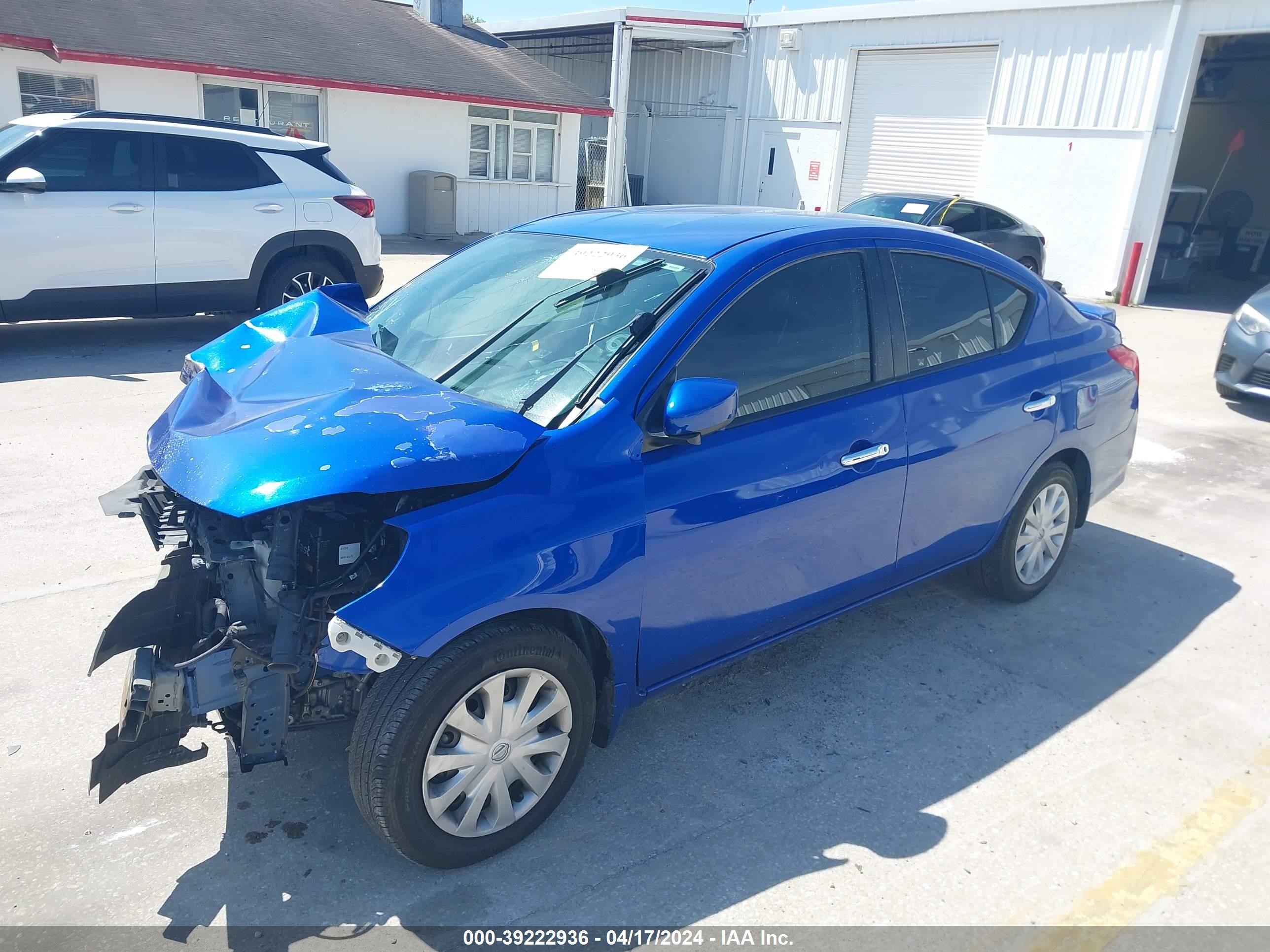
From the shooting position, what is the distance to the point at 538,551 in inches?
111

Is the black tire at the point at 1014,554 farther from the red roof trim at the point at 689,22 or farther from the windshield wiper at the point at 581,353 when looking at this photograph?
the red roof trim at the point at 689,22

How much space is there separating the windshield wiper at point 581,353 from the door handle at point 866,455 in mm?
894

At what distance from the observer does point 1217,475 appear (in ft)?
24.2

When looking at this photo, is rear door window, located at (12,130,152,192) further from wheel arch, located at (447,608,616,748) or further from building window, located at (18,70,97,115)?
building window, located at (18,70,97,115)

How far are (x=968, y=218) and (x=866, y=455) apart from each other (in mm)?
11772

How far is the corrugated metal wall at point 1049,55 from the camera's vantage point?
15773 mm

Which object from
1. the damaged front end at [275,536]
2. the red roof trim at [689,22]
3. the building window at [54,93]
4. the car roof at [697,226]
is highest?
the red roof trim at [689,22]

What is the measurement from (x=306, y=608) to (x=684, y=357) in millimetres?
1385

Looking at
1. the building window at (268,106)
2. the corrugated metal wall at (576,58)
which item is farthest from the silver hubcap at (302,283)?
the corrugated metal wall at (576,58)

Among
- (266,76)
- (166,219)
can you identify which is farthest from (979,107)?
(166,219)

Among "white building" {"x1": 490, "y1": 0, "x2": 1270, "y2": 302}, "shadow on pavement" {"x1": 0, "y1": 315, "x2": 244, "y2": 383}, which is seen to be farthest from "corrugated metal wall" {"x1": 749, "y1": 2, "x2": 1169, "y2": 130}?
"shadow on pavement" {"x1": 0, "y1": 315, "x2": 244, "y2": 383}

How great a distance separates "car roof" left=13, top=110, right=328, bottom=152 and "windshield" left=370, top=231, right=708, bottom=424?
589 centimetres

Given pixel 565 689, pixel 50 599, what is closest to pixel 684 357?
pixel 565 689

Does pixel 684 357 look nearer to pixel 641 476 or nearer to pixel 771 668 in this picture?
pixel 641 476
